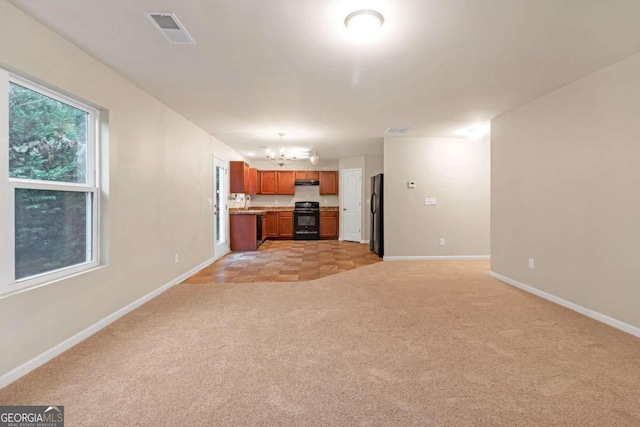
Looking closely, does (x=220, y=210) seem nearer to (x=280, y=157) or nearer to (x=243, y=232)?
(x=243, y=232)

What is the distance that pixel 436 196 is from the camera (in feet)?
19.3

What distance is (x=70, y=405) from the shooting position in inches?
65.0

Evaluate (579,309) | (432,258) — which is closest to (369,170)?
(432,258)

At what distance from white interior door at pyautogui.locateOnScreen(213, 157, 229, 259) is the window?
10.6 ft

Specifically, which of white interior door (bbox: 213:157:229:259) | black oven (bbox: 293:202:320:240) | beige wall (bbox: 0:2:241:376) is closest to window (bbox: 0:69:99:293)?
beige wall (bbox: 0:2:241:376)

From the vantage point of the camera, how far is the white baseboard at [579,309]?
8.62 ft

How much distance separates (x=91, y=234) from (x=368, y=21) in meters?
2.92

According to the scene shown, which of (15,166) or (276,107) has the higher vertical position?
(276,107)

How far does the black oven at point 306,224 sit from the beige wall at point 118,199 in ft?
13.8

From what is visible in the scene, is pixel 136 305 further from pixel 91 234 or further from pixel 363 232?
pixel 363 232

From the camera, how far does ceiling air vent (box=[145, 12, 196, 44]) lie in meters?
2.07

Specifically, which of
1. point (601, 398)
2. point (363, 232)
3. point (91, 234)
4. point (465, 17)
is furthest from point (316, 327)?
point (363, 232)

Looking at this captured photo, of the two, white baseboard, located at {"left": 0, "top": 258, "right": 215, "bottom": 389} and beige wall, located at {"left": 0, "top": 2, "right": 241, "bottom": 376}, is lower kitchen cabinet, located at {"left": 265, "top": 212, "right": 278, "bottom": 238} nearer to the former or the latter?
beige wall, located at {"left": 0, "top": 2, "right": 241, "bottom": 376}

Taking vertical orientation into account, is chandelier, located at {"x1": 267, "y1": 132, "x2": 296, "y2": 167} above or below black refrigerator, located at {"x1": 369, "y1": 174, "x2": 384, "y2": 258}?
above
